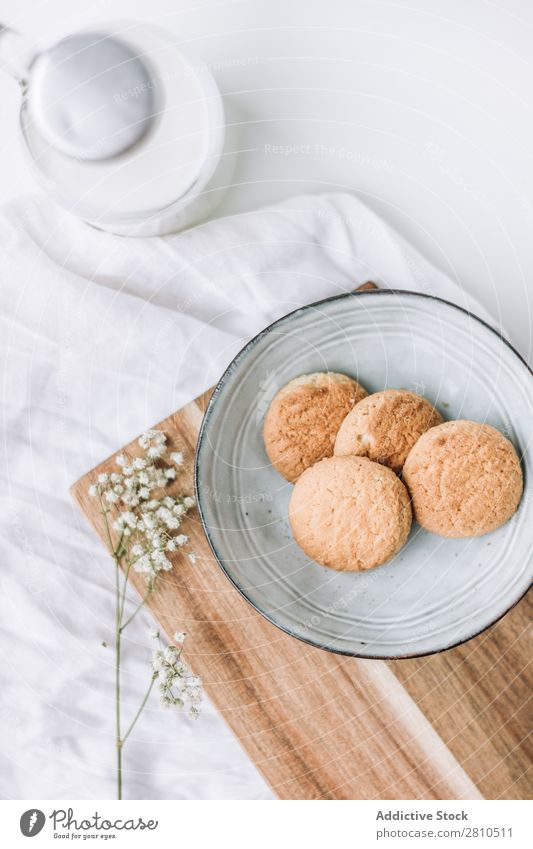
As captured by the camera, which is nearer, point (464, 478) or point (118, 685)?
point (464, 478)

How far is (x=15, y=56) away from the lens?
2.17 ft

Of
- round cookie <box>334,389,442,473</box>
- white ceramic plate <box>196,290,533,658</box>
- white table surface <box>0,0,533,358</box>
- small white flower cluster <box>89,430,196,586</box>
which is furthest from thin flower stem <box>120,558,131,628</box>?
white table surface <box>0,0,533,358</box>

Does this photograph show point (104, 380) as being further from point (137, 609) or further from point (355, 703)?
point (355, 703)

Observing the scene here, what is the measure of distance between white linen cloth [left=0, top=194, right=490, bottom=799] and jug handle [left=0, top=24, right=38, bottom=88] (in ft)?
0.37

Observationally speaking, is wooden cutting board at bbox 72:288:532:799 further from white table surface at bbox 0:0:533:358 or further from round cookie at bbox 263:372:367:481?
white table surface at bbox 0:0:533:358

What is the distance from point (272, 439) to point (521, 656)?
280mm

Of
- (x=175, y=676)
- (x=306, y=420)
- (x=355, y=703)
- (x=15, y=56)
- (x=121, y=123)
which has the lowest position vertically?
(x=355, y=703)

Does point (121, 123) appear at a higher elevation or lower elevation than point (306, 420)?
higher

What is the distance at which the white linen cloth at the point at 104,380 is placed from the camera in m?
0.67

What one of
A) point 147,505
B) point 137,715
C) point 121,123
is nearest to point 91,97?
point 121,123

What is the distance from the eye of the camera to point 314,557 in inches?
22.3

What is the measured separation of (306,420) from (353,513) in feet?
0.28

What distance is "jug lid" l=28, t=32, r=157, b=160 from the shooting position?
63 centimetres
